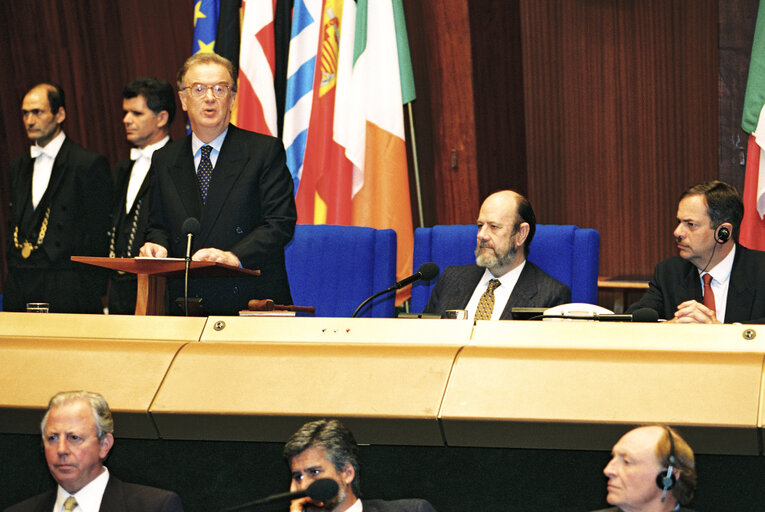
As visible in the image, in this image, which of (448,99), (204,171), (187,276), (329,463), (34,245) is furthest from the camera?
(448,99)

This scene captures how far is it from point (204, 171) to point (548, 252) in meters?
1.38

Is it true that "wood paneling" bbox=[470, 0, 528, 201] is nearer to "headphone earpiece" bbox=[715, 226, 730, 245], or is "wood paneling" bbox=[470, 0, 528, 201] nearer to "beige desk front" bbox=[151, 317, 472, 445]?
"headphone earpiece" bbox=[715, 226, 730, 245]

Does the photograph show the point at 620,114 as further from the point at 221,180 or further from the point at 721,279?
the point at 221,180

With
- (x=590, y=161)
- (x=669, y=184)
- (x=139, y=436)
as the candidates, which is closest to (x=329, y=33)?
(x=590, y=161)

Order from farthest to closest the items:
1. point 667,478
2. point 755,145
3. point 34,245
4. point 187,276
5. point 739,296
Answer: point 34,245 < point 755,145 < point 739,296 < point 187,276 < point 667,478

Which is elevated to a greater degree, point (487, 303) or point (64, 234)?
point (64, 234)

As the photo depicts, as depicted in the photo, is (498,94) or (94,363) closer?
(94,363)

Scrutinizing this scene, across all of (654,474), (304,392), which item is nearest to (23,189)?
(304,392)

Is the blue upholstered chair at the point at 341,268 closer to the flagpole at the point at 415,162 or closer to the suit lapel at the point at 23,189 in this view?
the flagpole at the point at 415,162

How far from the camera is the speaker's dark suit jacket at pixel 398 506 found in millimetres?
2525

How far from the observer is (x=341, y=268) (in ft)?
13.8

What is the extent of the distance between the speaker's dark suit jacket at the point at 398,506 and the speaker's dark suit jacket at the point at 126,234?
8.63 ft

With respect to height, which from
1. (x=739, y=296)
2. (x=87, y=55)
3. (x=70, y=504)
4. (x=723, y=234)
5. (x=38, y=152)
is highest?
(x=87, y=55)

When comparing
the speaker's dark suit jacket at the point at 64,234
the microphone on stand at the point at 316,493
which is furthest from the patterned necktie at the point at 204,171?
the microphone on stand at the point at 316,493
